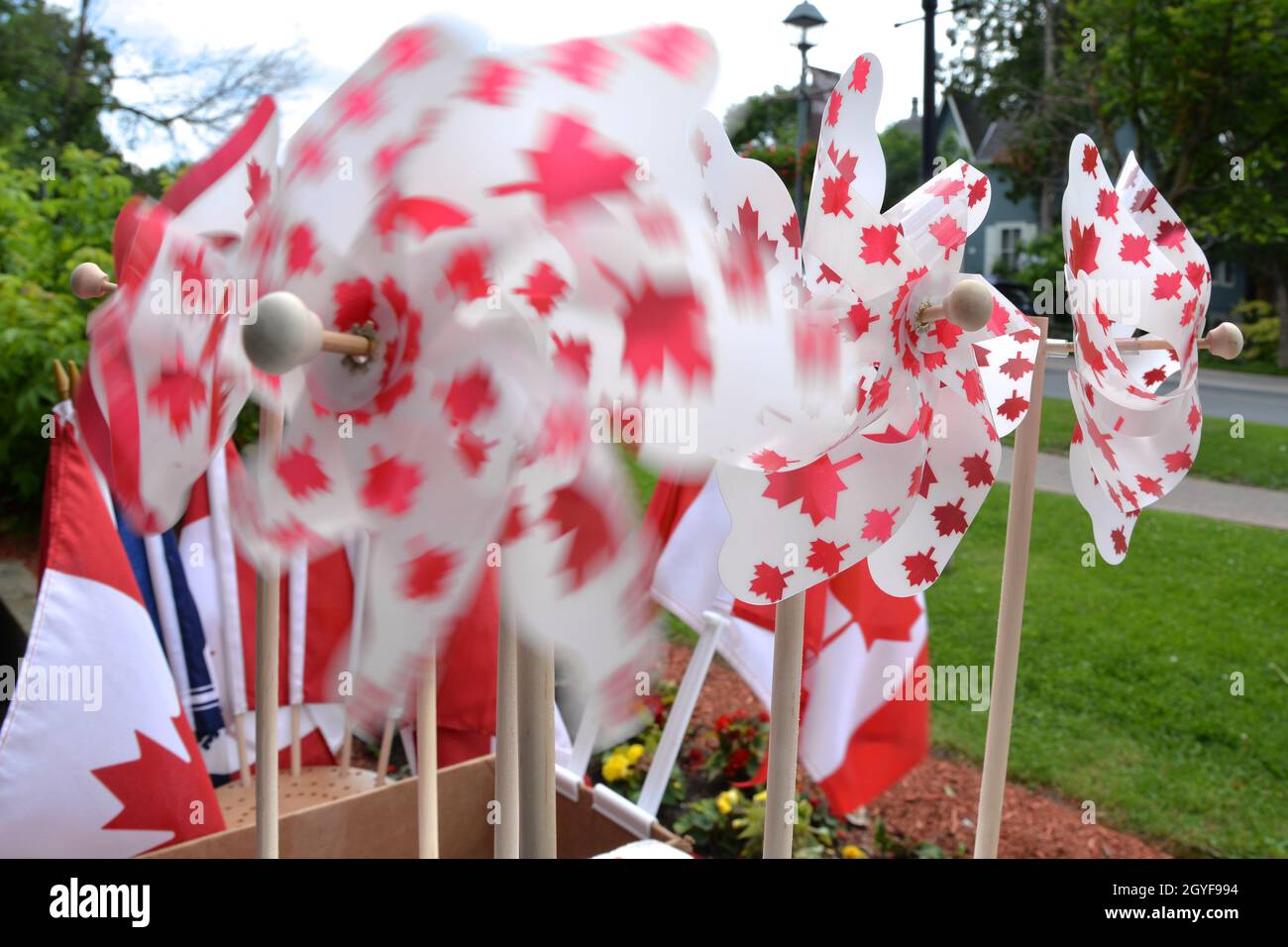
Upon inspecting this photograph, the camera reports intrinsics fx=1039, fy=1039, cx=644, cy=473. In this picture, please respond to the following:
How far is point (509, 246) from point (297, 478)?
0.17 m

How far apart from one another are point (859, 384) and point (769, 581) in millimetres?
132

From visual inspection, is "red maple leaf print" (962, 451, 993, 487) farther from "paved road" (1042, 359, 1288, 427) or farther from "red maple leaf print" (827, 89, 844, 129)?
"paved road" (1042, 359, 1288, 427)

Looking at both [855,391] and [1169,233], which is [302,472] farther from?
[1169,233]

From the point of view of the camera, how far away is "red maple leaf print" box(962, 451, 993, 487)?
71 centimetres

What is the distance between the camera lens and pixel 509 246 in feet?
1.65

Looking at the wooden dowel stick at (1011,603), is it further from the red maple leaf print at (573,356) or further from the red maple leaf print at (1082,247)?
the red maple leaf print at (573,356)

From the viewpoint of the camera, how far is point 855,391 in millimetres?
610

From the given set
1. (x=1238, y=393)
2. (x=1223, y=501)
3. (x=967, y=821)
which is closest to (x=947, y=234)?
(x=967, y=821)

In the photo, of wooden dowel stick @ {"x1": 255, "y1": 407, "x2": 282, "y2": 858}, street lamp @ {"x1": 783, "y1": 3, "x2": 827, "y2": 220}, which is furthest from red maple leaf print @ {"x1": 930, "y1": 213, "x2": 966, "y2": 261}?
street lamp @ {"x1": 783, "y1": 3, "x2": 827, "y2": 220}

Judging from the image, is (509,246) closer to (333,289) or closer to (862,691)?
(333,289)

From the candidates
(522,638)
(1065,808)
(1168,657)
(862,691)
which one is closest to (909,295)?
(522,638)

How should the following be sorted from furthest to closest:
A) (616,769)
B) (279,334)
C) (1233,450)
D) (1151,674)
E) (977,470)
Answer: (1233,450)
(1151,674)
(616,769)
(977,470)
(279,334)

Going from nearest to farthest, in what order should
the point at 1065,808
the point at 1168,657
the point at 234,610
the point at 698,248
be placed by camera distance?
the point at 698,248
the point at 234,610
the point at 1065,808
the point at 1168,657

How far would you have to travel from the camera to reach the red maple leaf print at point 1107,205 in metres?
0.76
